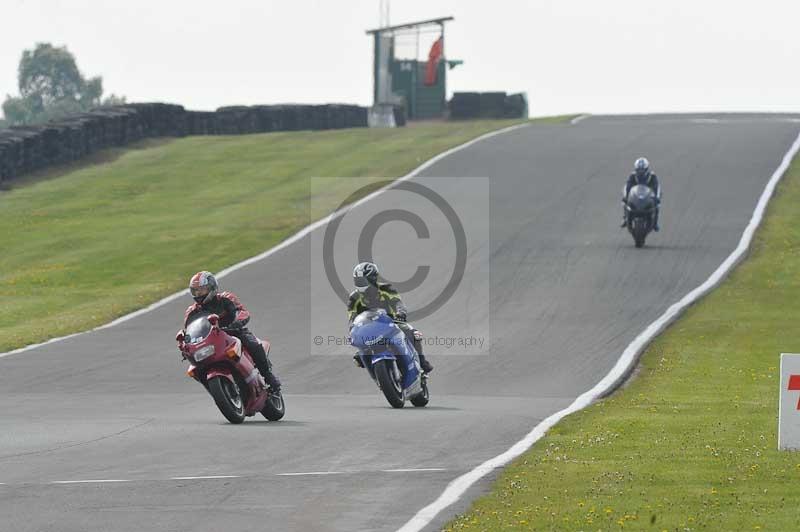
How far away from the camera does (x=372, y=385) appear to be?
2003 cm

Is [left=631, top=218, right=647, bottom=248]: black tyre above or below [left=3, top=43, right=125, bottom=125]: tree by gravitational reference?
below

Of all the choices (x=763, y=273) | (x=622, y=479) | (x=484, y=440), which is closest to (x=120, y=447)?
(x=484, y=440)

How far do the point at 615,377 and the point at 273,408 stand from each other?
5477 mm

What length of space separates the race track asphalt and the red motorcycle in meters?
0.33

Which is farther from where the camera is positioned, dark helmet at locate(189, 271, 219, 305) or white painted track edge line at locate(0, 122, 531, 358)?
A: white painted track edge line at locate(0, 122, 531, 358)

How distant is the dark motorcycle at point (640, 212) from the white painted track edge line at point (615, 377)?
1.86m

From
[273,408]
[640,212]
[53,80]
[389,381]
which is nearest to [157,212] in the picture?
[640,212]

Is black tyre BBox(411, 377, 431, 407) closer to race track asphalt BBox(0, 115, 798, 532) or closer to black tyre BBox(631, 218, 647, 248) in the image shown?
race track asphalt BBox(0, 115, 798, 532)

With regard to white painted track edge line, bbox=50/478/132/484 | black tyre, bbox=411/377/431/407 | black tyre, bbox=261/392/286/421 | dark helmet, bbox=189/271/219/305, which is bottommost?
black tyre, bbox=411/377/431/407

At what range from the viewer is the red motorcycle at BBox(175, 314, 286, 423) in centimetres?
1487

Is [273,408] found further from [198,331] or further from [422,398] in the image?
[422,398]

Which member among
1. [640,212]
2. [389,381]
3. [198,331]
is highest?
[198,331]

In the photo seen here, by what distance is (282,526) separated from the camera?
9680mm

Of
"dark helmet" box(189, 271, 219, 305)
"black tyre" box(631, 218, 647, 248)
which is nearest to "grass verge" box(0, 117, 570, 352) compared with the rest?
"black tyre" box(631, 218, 647, 248)
